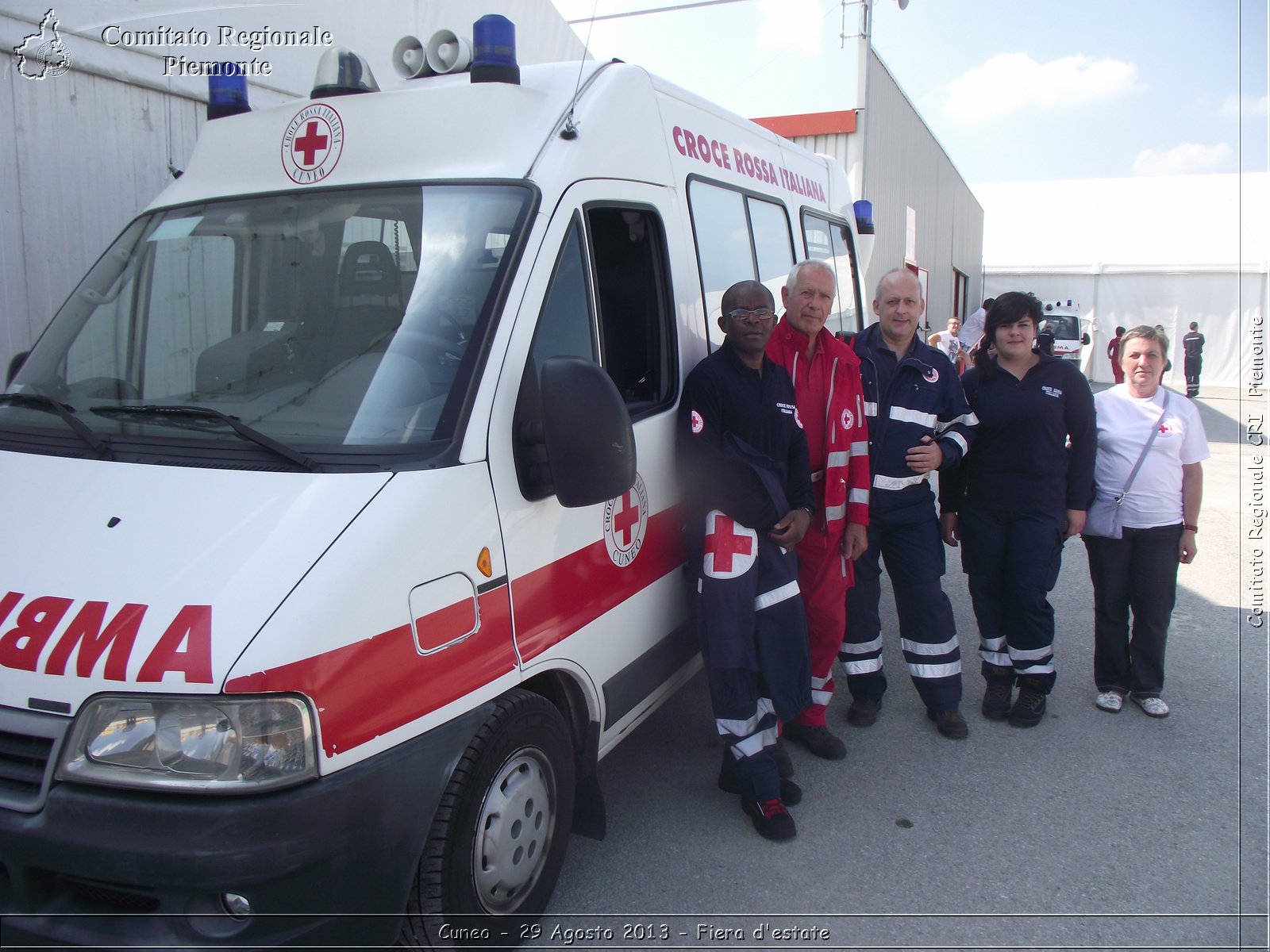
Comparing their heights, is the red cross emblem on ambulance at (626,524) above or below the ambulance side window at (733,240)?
below

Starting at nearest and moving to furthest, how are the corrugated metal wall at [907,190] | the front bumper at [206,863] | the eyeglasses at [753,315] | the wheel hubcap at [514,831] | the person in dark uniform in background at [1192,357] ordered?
the front bumper at [206,863] < the wheel hubcap at [514,831] < the eyeglasses at [753,315] < the corrugated metal wall at [907,190] < the person in dark uniform in background at [1192,357]

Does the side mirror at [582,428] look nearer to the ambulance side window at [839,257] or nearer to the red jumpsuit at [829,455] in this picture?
the red jumpsuit at [829,455]

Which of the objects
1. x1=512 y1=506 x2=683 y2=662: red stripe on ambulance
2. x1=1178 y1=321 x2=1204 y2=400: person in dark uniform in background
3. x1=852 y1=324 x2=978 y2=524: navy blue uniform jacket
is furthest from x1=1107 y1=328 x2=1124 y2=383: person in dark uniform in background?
x1=1178 y1=321 x2=1204 y2=400: person in dark uniform in background

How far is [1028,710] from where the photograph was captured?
4453 mm

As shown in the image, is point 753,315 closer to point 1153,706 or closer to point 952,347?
point 1153,706

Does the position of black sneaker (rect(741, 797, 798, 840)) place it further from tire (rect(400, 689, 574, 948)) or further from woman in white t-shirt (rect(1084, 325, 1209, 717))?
woman in white t-shirt (rect(1084, 325, 1209, 717))

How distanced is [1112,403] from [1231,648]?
1997 mm

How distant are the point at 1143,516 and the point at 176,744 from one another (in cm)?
415

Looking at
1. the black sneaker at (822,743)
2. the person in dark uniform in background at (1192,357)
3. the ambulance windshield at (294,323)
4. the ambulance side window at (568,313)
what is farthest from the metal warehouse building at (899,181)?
the person in dark uniform in background at (1192,357)

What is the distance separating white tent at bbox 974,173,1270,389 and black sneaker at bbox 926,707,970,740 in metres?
25.5

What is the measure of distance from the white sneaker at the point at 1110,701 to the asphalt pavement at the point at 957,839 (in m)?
0.04

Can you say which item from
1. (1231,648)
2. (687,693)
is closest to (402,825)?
(687,693)

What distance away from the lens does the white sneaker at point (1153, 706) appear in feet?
14.9

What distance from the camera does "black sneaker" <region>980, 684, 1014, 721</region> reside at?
4.54m
